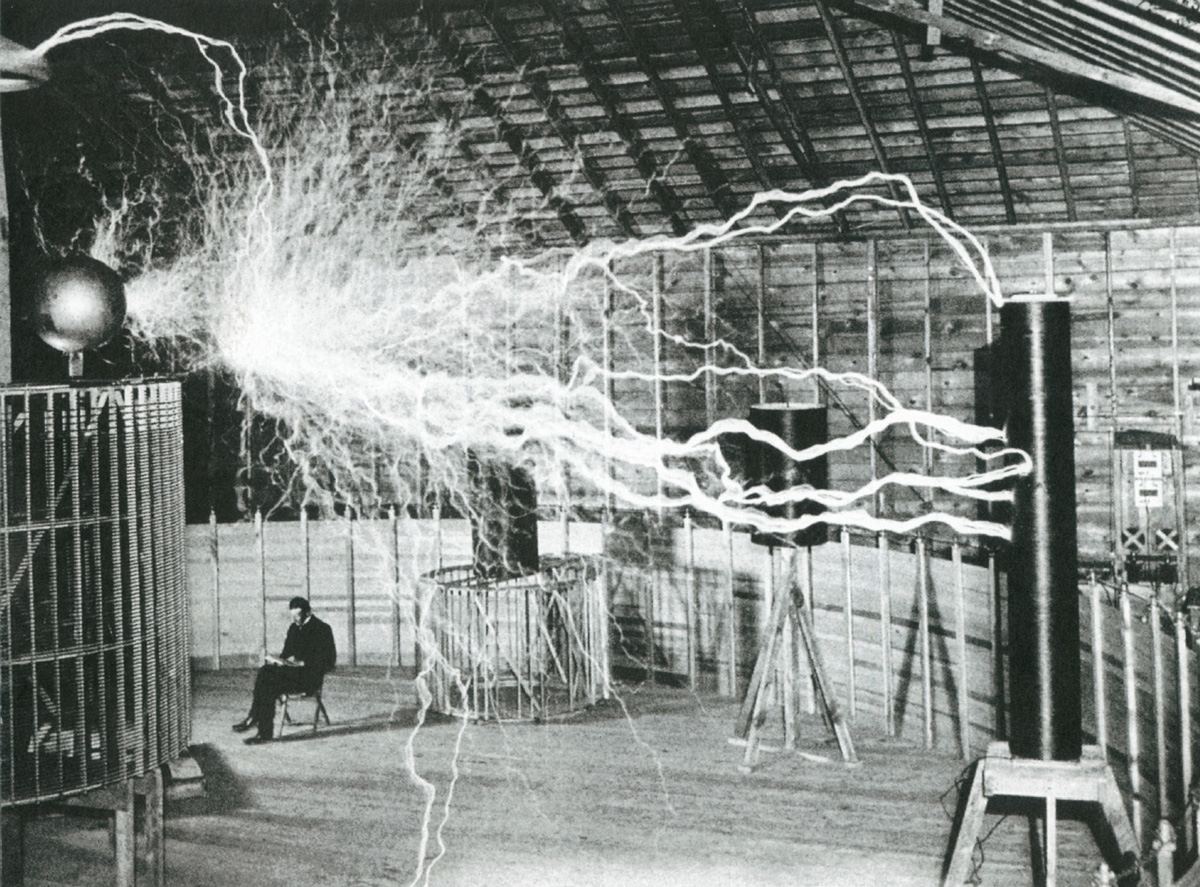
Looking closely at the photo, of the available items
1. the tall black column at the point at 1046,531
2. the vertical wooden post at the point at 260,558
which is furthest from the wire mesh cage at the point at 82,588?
the vertical wooden post at the point at 260,558

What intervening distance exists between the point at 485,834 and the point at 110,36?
276 inches

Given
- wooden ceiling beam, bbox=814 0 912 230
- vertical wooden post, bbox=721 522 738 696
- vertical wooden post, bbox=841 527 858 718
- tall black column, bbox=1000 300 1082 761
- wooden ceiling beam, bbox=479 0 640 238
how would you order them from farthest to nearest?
wooden ceiling beam, bbox=479 0 640 238
wooden ceiling beam, bbox=814 0 912 230
vertical wooden post, bbox=721 522 738 696
vertical wooden post, bbox=841 527 858 718
tall black column, bbox=1000 300 1082 761

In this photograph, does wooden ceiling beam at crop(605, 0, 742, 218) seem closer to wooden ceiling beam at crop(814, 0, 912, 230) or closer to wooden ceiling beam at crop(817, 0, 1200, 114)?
wooden ceiling beam at crop(814, 0, 912, 230)

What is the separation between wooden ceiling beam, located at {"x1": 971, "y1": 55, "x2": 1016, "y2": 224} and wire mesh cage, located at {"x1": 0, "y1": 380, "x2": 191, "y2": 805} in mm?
6277

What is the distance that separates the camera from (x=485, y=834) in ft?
18.9

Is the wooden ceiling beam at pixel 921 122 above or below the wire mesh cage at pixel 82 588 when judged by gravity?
above

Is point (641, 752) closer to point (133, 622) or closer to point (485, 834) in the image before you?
point (485, 834)

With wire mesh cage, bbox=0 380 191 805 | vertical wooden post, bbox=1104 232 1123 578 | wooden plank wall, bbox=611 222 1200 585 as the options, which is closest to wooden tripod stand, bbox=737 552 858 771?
wire mesh cage, bbox=0 380 191 805

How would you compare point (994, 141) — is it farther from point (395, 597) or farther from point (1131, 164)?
point (395, 597)

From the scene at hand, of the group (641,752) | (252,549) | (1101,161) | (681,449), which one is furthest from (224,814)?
(1101,161)

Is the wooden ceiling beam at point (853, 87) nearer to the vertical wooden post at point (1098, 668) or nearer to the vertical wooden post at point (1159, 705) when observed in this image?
the vertical wooden post at point (1098, 668)

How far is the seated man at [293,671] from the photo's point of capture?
24.2ft

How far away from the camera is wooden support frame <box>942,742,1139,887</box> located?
186 inches

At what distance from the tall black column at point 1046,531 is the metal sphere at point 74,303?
3.44 metres
